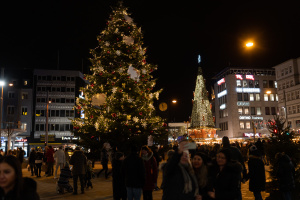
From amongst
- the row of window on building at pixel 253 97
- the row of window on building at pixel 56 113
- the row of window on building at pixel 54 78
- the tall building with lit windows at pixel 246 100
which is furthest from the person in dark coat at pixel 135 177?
the row of window on building at pixel 253 97

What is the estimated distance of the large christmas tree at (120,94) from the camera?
20.2 m

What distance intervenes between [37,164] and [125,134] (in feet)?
20.8

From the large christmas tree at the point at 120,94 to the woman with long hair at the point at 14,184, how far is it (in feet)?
53.2

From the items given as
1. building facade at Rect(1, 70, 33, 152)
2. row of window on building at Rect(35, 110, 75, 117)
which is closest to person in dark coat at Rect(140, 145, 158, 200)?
building facade at Rect(1, 70, 33, 152)

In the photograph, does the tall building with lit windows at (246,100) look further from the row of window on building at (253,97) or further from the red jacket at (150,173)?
the red jacket at (150,173)

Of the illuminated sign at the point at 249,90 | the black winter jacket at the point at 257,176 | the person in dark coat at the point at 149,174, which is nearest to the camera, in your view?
the black winter jacket at the point at 257,176

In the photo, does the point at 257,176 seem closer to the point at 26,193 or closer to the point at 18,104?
the point at 26,193

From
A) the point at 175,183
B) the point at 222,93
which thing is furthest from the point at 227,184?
the point at 222,93

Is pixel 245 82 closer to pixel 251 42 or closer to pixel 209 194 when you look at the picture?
pixel 251 42

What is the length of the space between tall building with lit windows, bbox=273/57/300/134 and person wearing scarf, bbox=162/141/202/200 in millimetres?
67421

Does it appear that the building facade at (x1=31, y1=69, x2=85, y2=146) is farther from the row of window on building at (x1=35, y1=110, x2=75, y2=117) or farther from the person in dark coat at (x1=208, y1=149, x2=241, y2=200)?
the person in dark coat at (x1=208, y1=149, x2=241, y2=200)

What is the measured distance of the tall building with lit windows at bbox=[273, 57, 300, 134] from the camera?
68.4 meters

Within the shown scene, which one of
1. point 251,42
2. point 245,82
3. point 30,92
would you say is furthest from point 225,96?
point 251,42

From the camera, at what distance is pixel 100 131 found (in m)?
20.0
